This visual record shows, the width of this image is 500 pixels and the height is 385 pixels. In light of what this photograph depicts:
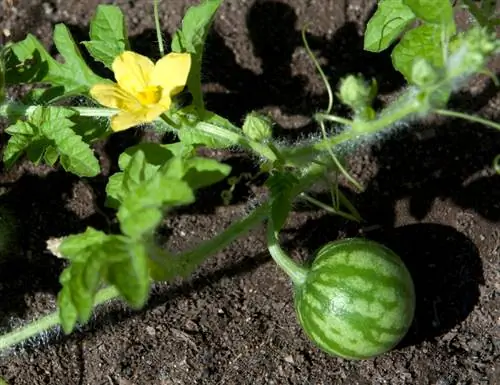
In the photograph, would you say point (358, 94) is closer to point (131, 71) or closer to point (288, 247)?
point (131, 71)

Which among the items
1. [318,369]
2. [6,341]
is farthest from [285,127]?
[6,341]

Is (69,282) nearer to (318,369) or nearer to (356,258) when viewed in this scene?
(356,258)

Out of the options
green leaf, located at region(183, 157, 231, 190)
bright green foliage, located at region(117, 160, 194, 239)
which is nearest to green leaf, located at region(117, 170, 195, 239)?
bright green foliage, located at region(117, 160, 194, 239)

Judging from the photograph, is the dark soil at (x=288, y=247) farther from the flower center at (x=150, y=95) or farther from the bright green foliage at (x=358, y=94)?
the bright green foliage at (x=358, y=94)

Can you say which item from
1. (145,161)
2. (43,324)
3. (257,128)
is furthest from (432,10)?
(43,324)

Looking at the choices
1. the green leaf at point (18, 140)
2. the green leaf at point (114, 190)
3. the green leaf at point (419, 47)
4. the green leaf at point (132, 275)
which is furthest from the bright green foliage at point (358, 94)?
the green leaf at point (18, 140)
